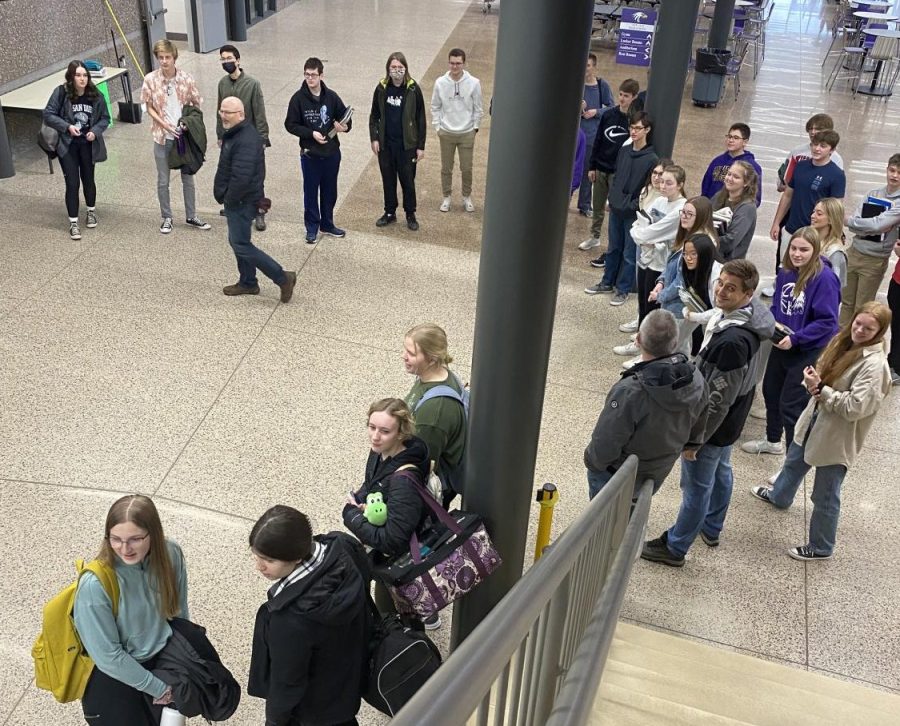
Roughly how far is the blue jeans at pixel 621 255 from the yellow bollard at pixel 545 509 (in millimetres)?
3879

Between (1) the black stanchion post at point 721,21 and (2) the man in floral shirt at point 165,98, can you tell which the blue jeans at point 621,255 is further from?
(1) the black stanchion post at point 721,21

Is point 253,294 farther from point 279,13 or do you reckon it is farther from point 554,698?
point 279,13

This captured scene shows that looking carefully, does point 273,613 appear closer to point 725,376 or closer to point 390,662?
point 390,662

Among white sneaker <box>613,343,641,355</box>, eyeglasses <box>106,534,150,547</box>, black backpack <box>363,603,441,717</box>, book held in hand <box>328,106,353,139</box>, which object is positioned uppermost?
book held in hand <box>328,106,353,139</box>

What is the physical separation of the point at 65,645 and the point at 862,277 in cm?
722

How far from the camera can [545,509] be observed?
4.92 metres

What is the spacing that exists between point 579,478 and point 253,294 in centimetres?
377

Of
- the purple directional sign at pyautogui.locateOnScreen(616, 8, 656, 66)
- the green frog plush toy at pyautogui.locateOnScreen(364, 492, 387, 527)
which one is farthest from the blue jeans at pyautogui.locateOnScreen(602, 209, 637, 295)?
the purple directional sign at pyautogui.locateOnScreen(616, 8, 656, 66)

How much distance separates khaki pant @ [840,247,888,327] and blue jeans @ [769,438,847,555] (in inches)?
99.4

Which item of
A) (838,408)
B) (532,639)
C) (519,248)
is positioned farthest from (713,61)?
(532,639)

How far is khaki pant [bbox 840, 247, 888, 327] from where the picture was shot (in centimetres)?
788

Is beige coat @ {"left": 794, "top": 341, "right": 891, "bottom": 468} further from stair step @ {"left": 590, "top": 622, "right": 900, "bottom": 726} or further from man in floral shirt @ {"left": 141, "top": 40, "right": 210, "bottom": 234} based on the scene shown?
man in floral shirt @ {"left": 141, "top": 40, "right": 210, "bottom": 234}

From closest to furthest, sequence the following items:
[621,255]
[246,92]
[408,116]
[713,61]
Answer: [621,255] → [246,92] → [408,116] → [713,61]

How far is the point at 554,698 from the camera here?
102 inches
